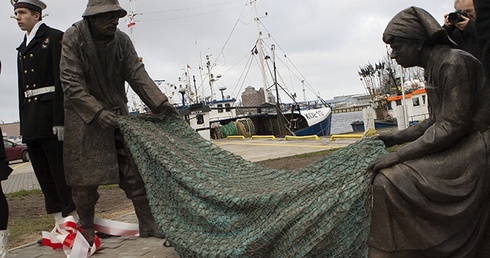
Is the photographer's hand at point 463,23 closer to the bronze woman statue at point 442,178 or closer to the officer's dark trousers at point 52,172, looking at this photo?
the bronze woman statue at point 442,178

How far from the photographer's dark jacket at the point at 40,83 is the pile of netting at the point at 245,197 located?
3.35ft

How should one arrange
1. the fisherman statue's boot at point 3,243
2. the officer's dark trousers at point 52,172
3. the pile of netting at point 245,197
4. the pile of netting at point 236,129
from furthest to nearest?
the pile of netting at point 236,129, the officer's dark trousers at point 52,172, the fisherman statue's boot at point 3,243, the pile of netting at point 245,197

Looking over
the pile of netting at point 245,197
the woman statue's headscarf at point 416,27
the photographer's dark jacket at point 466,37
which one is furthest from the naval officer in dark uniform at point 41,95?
the photographer's dark jacket at point 466,37

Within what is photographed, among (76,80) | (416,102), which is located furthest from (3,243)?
(416,102)

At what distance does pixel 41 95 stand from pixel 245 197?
270 centimetres

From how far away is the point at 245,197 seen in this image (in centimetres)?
326

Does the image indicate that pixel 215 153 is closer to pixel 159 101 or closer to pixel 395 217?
pixel 159 101

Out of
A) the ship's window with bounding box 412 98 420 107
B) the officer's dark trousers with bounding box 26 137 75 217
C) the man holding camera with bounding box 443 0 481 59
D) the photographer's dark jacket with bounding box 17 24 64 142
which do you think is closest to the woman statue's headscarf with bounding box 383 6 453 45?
the man holding camera with bounding box 443 0 481 59

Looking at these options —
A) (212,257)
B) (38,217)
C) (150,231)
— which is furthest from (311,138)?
(212,257)

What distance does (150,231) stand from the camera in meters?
4.97

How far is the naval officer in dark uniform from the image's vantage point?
4.92 meters

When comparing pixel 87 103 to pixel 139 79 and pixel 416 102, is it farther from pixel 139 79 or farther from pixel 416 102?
pixel 416 102

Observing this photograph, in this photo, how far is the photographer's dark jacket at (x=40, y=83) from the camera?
4.91m

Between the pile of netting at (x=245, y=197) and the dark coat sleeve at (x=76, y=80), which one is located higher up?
the dark coat sleeve at (x=76, y=80)
